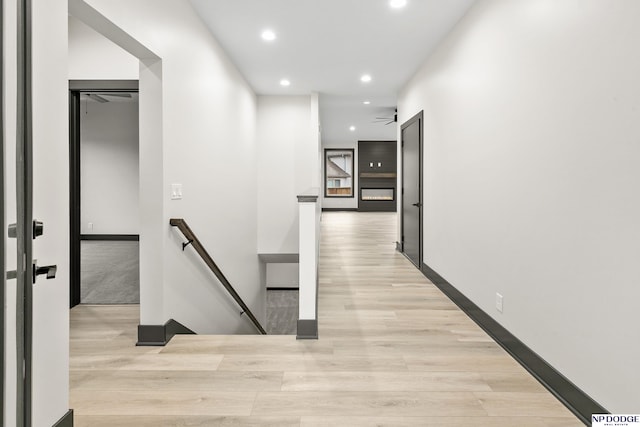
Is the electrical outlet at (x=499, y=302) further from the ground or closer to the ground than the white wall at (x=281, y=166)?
closer to the ground

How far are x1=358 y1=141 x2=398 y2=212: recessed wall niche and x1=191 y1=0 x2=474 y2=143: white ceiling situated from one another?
688 cm

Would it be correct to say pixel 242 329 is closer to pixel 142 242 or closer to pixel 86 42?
pixel 142 242

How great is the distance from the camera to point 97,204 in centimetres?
775

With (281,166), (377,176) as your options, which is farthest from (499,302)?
(377,176)

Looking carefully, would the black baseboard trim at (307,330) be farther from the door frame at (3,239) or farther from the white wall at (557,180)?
the door frame at (3,239)

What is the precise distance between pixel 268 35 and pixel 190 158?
1707 millimetres

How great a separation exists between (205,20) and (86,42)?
1094 millimetres

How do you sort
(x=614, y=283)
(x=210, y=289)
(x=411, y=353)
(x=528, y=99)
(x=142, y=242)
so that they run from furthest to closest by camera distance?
(x=210, y=289)
(x=142, y=242)
(x=411, y=353)
(x=528, y=99)
(x=614, y=283)

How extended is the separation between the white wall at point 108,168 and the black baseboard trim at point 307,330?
5899 mm

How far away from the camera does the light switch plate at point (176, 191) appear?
10.6 ft

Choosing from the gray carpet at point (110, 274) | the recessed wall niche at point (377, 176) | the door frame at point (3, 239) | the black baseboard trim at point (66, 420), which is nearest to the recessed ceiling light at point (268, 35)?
the gray carpet at point (110, 274)

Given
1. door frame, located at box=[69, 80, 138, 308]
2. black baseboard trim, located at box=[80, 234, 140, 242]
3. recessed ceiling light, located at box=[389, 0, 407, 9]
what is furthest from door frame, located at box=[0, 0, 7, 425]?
black baseboard trim, located at box=[80, 234, 140, 242]

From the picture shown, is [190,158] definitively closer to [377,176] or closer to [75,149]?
A: [75,149]

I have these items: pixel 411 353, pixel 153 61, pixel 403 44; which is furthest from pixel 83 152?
pixel 411 353
